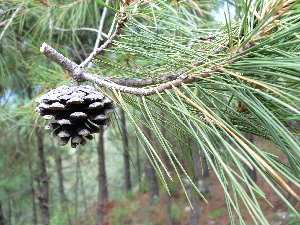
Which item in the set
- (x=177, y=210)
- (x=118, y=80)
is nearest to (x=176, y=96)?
(x=118, y=80)

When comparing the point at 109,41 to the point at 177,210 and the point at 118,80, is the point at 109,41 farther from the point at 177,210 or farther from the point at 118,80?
the point at 177,210

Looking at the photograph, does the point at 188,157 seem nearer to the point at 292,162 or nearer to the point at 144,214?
the point at 292,162

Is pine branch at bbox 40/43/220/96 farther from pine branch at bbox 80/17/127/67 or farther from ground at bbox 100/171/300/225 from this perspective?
ground at bbox 100/171/300/225

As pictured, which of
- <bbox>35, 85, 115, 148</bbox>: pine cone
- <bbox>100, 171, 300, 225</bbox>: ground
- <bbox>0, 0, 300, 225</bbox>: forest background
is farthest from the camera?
<bbox>100, 171, 300, 225</bbox>: ground

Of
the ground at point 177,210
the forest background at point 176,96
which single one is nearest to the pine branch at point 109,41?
the forest background at point 176,96

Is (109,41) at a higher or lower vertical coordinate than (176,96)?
higher

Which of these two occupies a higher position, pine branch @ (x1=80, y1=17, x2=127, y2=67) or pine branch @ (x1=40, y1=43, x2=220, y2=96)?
pine branch @ (x1=80, y1=17, x2=127, y2=67)

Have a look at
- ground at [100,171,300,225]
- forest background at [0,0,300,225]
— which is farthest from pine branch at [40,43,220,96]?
ground at [100,171,300,225]
